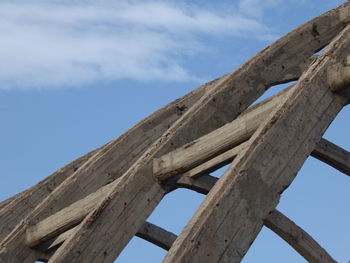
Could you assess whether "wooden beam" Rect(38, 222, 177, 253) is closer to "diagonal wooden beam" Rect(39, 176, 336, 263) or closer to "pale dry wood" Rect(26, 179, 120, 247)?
"diagonal wooden beam" Rect(39, 176, 336, 263)

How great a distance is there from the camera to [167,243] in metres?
9.52

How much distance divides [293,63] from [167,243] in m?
2.53

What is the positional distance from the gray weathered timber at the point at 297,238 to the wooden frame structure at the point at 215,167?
0.01 meters

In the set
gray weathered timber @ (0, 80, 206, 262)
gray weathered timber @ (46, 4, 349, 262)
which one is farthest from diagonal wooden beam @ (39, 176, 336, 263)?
gray weathered timber @ (46, 4, 349, 262)

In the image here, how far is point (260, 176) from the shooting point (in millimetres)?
5648

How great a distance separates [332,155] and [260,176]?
3150 mm

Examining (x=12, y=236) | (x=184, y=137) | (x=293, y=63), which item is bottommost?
(x=12, y=236)

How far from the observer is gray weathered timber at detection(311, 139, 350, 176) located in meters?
8.61

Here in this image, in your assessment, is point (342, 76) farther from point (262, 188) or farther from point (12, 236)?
point (12, 236)

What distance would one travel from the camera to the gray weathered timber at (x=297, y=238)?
8.75 metres

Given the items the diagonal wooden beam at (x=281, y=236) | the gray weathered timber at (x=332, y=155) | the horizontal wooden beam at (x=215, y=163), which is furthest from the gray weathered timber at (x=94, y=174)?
the horizontal wooden beam at (x=215, y=163)

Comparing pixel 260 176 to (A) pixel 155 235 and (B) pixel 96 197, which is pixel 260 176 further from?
(A) pixel 155 235

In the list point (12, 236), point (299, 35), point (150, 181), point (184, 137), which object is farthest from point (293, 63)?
point (12, 236)

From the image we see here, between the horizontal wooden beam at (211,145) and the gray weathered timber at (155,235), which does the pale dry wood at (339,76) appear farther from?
the gray weathered timber at (155,235)
